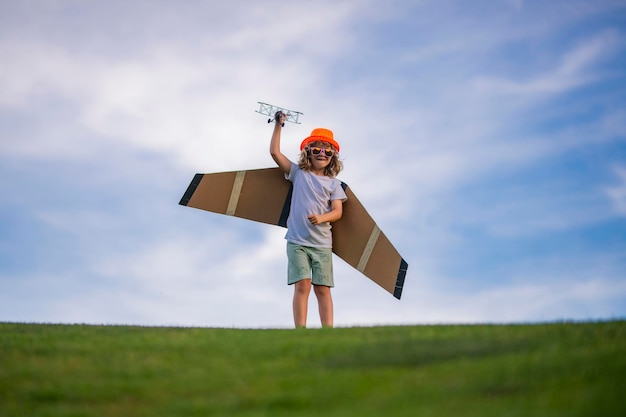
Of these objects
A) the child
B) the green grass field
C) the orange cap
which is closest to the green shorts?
the child

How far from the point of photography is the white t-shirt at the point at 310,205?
8.22 m

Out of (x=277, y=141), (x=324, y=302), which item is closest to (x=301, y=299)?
(x=324, y=302)

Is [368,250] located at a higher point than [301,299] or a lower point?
higher

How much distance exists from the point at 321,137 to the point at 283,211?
3.55 feet

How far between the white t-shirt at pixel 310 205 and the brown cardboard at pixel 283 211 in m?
0.62

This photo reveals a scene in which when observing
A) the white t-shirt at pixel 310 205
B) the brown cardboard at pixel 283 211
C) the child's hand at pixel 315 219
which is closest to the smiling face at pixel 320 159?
the white t-shirt at pixel 310 205

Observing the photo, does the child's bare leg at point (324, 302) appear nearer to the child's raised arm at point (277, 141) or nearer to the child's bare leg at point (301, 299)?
the child's bare leg at point (301, 299)

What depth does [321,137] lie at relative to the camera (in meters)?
8.72

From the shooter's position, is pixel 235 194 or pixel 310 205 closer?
pixel 310 205

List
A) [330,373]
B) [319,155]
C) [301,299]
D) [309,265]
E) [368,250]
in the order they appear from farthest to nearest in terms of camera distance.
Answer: [368,250] → [319,155] → [309,265] → [301,299] → [330,373]

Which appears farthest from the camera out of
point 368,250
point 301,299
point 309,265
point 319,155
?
point 368,250

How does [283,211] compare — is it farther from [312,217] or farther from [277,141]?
[312,217]

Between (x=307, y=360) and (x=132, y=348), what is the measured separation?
4.32 ft

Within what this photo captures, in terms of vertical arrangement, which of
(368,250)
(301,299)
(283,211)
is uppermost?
(283,211)
